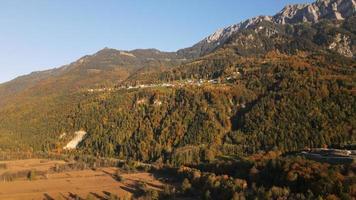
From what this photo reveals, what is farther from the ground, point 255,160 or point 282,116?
point 282,116

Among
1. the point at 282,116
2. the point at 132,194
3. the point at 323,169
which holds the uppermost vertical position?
the point at 282,116

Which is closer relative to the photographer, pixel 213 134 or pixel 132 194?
pixel 132 194

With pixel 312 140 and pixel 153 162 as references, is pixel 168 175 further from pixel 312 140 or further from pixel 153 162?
pixel 312 140

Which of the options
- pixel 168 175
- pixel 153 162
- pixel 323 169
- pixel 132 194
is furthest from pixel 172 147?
pixel 323 169

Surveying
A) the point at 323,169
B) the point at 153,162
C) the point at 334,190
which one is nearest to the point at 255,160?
the point at 323,169

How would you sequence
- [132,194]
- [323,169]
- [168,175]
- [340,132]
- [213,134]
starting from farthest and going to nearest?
[213,134], [340,132], [168,175], [132,194], [323,169]

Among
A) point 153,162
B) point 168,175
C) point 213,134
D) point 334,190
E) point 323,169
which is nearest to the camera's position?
point 334,190
